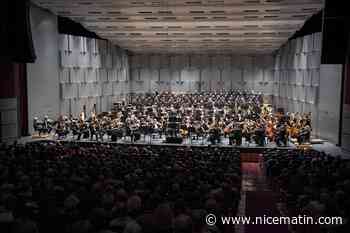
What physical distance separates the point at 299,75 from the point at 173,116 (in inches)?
486

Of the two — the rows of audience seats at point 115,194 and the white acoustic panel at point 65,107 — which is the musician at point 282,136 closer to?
the rows of audience seats at point 115,194

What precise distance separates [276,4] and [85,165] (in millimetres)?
17292

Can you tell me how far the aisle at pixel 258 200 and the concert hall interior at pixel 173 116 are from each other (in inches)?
2.7

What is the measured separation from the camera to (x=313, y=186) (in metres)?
10.1

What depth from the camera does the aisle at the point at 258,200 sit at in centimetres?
838

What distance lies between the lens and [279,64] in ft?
126

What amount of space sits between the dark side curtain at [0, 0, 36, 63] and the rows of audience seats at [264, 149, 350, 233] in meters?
12.5

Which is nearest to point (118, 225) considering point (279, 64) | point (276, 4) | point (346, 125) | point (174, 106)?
point (346, 125)


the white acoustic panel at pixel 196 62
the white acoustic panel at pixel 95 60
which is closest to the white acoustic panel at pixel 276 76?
the white acoustic panel at pixel 196 62

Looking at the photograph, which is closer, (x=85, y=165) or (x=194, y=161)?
(x=85, y=165)

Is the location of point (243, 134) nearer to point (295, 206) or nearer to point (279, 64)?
point (295, 206)

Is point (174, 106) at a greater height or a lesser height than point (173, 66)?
lesser

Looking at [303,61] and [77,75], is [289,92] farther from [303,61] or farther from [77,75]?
[77,75]

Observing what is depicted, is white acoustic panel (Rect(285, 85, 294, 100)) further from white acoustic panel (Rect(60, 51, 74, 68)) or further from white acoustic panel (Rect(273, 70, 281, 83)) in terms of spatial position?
white acoustic panel (Rect(60, 51, 74, 68))
